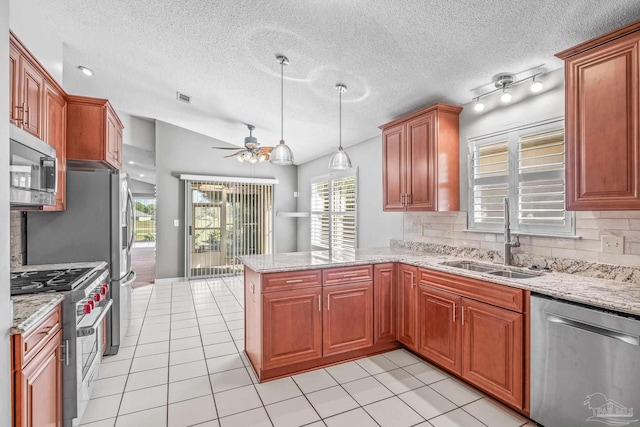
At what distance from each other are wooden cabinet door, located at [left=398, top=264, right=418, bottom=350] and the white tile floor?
0.62 ft

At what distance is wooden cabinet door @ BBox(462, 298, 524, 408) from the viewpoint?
2008 mm

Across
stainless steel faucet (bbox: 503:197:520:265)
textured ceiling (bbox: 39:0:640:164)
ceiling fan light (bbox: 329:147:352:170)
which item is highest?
textured ceiling (bbox: 39:0:640:164)

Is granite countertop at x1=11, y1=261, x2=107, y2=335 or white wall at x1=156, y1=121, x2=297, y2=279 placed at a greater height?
white wall at x1=156, y1=121, x2=297, y2=279

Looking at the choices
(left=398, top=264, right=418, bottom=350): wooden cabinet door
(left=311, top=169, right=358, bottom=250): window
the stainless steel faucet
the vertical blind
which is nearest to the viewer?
the stainless steel faucet

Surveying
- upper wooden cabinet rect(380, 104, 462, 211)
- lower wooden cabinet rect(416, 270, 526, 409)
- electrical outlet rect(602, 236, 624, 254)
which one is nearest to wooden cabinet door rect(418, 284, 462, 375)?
lower wooden cabinet rect(416, 270, 526, 409)

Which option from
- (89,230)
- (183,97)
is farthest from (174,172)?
(89,230)

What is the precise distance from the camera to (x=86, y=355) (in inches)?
83.7

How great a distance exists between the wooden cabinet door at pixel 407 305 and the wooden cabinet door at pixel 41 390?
2545 millimetres

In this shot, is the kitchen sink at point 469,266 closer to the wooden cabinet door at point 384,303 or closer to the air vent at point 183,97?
the wooden cabinet door at point 384,303

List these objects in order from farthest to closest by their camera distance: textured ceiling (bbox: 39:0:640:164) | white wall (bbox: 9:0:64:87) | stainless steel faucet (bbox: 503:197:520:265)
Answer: stainless steel faucet (bbox: 503:197:520:265)
white wall (bbox: 9:0:64:87)
textured ceiling (bbox: 39:0:640:164)

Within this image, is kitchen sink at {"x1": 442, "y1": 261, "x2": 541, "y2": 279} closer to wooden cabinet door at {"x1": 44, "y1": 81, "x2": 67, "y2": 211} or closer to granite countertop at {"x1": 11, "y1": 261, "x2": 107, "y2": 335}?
granite countertop at {"x1": 11, "y1": 261, "x2": 107, "y2": 335}

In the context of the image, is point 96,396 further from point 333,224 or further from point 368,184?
point 333,224

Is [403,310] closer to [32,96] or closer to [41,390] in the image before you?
[41,390]

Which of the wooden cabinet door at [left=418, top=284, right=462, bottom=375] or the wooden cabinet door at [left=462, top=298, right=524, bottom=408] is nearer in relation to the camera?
the wooden cabinet door at [left=462, top=298, right=524, bottom=408]
